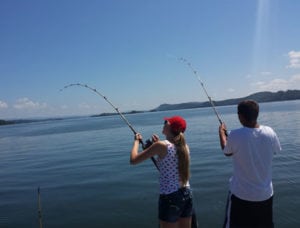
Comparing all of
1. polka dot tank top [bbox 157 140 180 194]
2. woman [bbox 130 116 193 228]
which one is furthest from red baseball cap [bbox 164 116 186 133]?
polka dot tank top [bbox 157 140 180 194]

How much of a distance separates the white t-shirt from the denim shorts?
779mm

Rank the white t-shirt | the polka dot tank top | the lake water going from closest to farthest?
the white t-shirt < the polka dot tank top < the lake water

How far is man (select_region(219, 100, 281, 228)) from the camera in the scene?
154 inches

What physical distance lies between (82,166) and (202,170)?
7422 millimetres

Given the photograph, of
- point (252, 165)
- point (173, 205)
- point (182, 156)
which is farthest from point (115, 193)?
point (252, 165)

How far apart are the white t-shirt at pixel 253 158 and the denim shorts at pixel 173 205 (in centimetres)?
78

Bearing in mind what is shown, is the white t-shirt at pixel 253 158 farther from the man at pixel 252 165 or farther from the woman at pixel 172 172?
the woman at pixel 172 172

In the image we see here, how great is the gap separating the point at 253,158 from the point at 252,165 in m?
0.09

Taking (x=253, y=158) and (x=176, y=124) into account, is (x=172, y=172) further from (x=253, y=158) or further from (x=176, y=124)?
(x=253, y=158)

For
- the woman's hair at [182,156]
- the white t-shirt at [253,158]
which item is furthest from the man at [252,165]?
the woman's hair at [182,156]

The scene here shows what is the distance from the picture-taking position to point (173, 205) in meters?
4.35

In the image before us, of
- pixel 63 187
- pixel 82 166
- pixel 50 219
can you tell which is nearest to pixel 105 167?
pixel 82 166

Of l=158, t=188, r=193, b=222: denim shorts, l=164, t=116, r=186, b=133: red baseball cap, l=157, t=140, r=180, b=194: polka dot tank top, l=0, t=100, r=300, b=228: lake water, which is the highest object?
l=164, t=116, r=186, b=133: red baseball cap

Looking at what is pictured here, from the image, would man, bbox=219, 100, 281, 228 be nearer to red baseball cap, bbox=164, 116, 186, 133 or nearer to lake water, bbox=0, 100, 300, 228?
red baseball cap, bbox=164, 116, 186, 133
